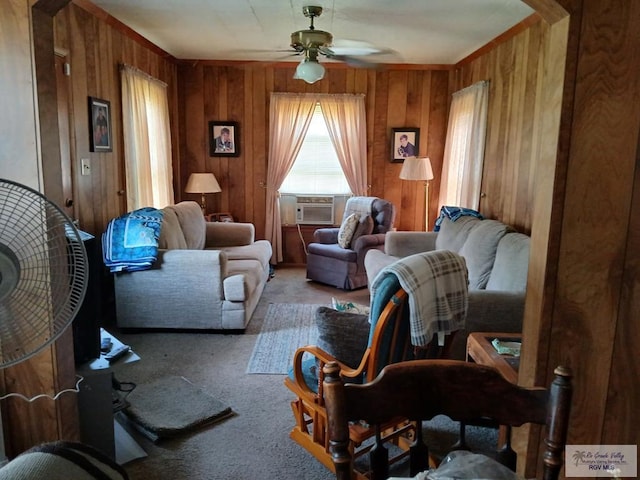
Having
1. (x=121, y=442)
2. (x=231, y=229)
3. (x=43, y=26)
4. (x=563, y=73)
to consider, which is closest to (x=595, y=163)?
(x=563, y=73)

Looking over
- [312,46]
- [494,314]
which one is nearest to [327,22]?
[312,46]

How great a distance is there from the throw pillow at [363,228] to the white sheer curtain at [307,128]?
867 millimetres

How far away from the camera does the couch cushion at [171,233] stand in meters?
3.91

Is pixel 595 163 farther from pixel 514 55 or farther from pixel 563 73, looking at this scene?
pixel 514 55

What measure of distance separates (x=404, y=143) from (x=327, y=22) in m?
2.25

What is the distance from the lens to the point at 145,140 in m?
4.63

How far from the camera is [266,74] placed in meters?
5.85

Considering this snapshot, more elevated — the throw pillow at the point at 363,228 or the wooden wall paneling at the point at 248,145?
the wooden wall paneling at the point at 248,145

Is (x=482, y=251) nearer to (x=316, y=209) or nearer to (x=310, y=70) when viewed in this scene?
(x=310, y=70)

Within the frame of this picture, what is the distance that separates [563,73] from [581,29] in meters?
0.13

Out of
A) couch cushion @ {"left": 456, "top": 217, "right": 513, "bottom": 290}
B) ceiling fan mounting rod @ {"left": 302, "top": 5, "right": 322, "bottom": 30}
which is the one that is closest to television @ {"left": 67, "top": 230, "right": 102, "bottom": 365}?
ceiling fan mounting rod @ {"left": 302, "top": 5, "right": 322, "bottom": 30}

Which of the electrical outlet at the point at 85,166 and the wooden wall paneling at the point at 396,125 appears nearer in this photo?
the electrical outlet at the point at 85,166

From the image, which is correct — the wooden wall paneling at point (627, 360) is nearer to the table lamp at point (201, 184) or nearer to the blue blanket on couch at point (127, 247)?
the blue blanket on couch at point (127, 247)

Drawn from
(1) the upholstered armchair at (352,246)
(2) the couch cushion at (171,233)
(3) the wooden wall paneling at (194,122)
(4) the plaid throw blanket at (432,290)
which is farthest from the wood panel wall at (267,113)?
(4) the plaid throw blanket at (432,290)
